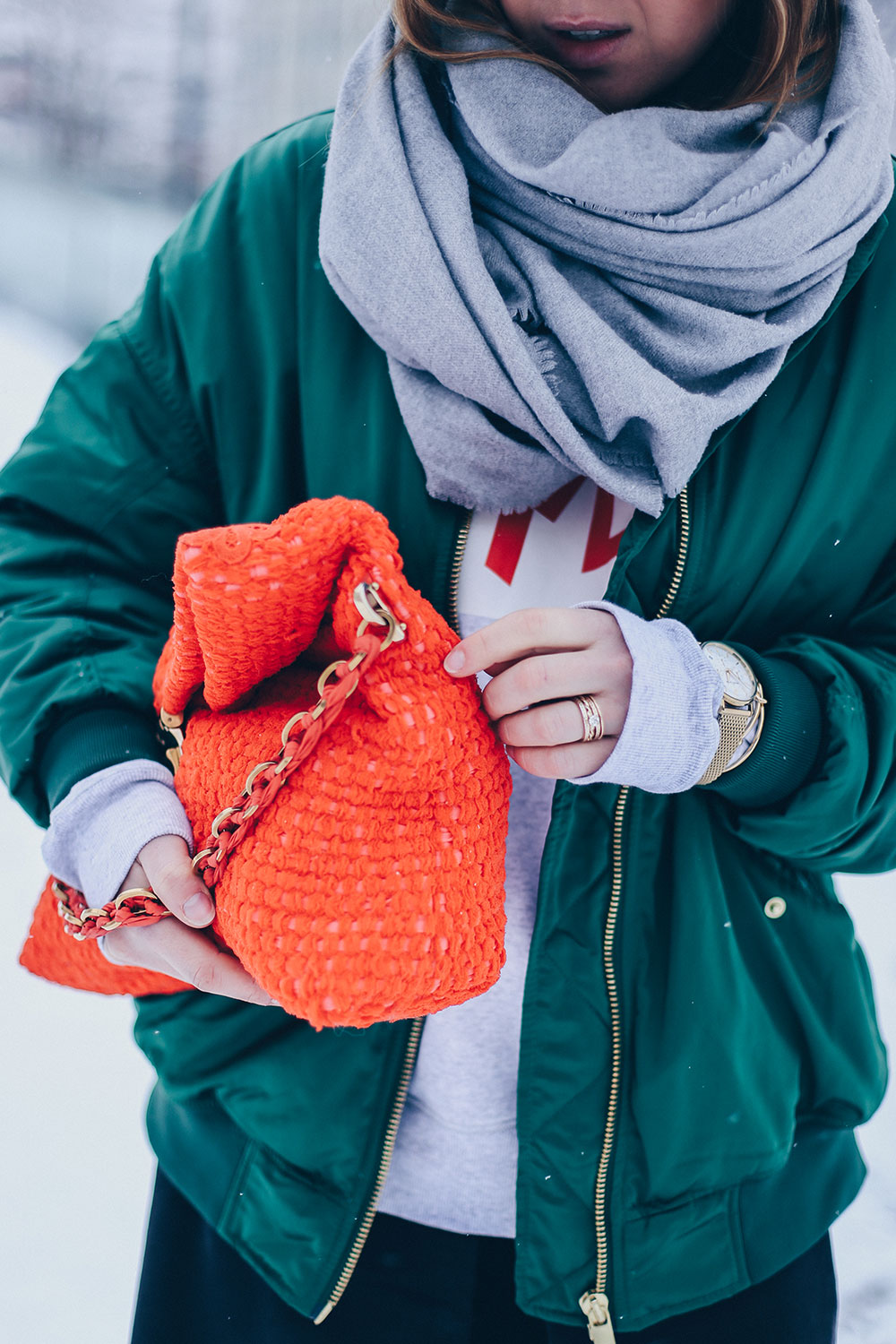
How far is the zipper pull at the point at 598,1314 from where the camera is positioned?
0.81 metres

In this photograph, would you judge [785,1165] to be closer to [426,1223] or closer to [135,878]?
[426,1223]

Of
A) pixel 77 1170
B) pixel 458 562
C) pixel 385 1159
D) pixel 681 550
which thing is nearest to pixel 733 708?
pixel 681 550

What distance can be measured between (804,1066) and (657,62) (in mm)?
927

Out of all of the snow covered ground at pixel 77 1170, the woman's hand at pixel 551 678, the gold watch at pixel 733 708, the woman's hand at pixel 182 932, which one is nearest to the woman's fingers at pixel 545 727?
the woman's hand at pixel 551 678

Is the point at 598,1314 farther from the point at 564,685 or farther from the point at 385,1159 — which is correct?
the point at 564,685

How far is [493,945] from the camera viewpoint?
0.60 metres

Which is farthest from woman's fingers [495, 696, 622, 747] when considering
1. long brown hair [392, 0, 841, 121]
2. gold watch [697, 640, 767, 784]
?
long brown hair [392, 0, 841, 121]

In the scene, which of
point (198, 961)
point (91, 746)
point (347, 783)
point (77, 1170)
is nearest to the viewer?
point (347, 783)

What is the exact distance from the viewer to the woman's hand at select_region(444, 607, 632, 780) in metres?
0.59

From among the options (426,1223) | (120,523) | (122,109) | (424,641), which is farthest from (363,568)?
(122,109)

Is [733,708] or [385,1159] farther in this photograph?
[385,1159]

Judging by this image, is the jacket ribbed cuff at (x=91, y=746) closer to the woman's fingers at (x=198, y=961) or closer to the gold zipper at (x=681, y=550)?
the woman's fingers at (x=198, y=961)

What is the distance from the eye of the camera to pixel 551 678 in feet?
1.96

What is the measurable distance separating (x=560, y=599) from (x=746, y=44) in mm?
496
